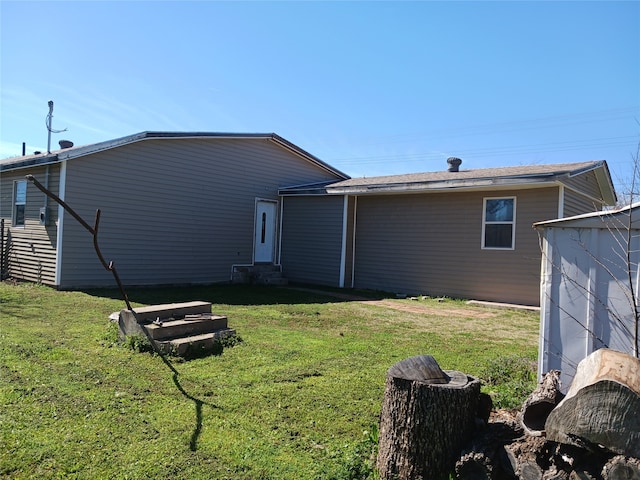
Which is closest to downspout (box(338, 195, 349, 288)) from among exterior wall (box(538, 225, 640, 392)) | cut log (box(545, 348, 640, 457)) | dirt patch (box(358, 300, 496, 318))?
dirt patch (box(358, 300, 496, 318))

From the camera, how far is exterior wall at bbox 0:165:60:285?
1006cm

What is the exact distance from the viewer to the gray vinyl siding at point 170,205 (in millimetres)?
10188

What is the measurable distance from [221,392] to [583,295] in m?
3.03

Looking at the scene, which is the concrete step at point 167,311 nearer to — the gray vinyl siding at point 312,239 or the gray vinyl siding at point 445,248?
the gray vinyl siding at point 445,248

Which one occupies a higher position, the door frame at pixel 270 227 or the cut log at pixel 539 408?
the door frame at pixel 270 227

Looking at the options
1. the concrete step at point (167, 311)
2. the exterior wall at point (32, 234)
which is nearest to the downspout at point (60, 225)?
the exterior wall at point (32, 234)

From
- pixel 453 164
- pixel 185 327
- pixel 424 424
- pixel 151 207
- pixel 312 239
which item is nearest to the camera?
pixel 424 424

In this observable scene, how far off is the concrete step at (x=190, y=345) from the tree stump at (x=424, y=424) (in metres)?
2.98

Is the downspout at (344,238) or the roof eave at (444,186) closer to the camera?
the roof eave at (444,186)

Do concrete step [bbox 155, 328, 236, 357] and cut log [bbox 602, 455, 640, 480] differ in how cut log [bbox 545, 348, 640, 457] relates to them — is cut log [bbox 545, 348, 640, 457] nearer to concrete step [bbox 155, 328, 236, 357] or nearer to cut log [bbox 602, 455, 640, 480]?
cut log [bbox 602, 455, 640, 480]

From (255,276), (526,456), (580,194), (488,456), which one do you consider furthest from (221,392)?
(580,194)

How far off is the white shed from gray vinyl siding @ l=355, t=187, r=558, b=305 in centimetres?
653

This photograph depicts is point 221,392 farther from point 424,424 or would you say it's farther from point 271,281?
point 271,281

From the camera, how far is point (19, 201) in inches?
453
